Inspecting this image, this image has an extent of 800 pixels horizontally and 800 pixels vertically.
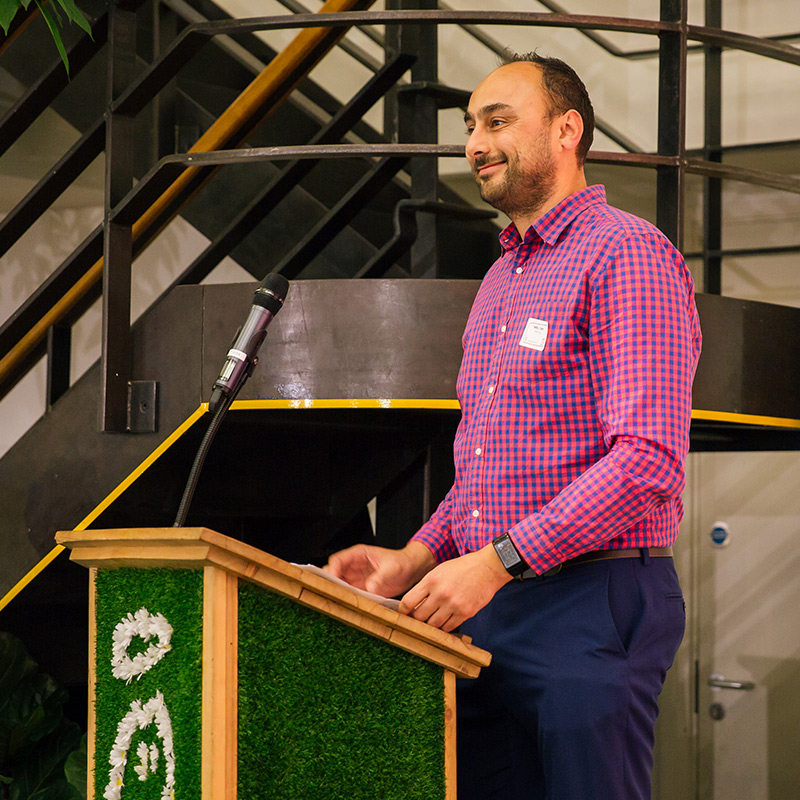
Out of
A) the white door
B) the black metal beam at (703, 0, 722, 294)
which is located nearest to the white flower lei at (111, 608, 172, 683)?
the black metal beam at (703, 0, 722, 294)

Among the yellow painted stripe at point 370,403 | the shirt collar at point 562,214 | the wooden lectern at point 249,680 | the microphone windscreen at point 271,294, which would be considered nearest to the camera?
the wooden lectern at point 249,680

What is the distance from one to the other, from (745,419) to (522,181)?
100 centimetres

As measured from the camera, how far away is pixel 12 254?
443 centimetres

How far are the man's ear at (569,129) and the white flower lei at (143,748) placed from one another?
1.00m

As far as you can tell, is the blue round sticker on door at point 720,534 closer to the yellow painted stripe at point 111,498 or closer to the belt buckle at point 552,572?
the yellow painted stripe at point 111,498

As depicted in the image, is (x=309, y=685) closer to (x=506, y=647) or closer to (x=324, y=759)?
(x=324, y=759)

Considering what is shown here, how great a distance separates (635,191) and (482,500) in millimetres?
2960

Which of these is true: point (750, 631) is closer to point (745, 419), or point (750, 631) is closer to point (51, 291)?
point (745, 419)

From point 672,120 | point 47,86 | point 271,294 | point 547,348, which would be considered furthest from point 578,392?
point 47,86

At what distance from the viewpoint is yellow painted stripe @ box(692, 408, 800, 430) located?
2.37 meters

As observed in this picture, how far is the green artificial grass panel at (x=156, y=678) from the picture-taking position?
1.26 meters

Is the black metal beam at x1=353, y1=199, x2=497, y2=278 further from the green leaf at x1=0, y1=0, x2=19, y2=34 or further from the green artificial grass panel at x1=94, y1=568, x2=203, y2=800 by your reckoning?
the green artificial grass panel at x1=94, y1=568, x2=203, y2=800

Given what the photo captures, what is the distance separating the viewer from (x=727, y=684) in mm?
4395

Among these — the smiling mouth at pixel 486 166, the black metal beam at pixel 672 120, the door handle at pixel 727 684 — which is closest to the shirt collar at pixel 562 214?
the smiling mouth at pixel 486 166
